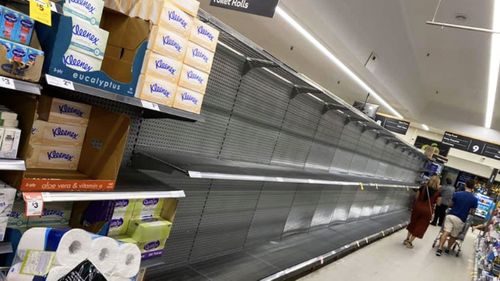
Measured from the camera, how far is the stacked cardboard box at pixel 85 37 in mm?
1517

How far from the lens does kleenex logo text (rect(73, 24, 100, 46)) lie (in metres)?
1.53

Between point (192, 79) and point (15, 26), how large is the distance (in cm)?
88

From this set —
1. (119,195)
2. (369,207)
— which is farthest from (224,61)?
(369,207)

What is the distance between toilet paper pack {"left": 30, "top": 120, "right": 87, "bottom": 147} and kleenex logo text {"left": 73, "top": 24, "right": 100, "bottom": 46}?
0.47m

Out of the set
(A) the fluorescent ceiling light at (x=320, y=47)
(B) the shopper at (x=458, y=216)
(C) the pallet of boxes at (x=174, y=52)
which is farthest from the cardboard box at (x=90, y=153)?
(B) the shopper at (x=458, y=216)

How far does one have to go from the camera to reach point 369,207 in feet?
29.9

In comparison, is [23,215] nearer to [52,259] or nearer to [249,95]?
[52,259]

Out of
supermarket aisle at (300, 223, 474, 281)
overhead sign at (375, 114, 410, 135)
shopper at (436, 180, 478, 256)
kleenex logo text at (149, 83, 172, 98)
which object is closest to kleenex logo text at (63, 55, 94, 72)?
kleenex logo text at (149, 83, 172, 98)

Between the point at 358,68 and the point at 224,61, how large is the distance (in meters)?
5.83

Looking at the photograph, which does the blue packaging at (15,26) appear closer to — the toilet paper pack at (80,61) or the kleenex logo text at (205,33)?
the toilet paper pack at (80,61)

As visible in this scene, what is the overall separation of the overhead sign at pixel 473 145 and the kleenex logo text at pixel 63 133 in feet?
44.4

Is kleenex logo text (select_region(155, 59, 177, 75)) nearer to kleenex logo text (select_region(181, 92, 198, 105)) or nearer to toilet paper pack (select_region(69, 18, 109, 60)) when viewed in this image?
kleenex logo text (select_region(181, 92, 198, 105))

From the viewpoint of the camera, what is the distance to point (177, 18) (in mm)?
1873

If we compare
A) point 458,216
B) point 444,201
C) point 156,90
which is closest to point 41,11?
point 156,90
